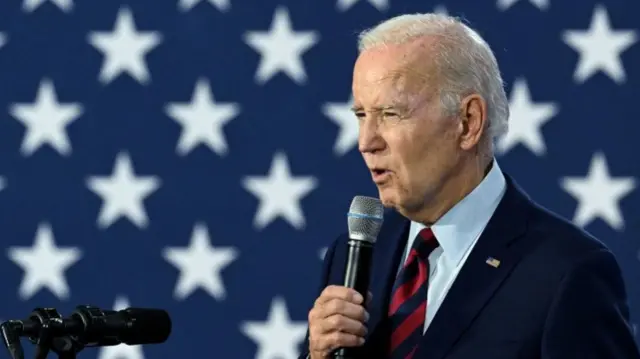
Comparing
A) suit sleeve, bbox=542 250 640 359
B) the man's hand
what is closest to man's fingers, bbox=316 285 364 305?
the man's hand

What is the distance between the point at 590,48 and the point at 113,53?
1233 millimetres

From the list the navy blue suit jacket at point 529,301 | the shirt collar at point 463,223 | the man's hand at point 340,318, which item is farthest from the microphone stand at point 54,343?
the shirt collar at point 463,223

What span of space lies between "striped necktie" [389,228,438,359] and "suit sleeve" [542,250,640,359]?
0.22m

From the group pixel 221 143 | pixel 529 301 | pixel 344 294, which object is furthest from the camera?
pixel 221 143

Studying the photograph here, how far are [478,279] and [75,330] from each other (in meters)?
0.63

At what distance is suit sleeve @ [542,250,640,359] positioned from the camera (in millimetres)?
A: 1707

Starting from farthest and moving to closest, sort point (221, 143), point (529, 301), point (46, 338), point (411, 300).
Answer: point (221, 143) → point (411, 300) → point (529, 301) → point (46, 338)

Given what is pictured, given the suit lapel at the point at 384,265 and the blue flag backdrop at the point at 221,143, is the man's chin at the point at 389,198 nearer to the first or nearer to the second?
the suit lapel at the point at 384,265

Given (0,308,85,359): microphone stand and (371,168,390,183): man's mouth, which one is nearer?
(0,308,85,359): microphone stand

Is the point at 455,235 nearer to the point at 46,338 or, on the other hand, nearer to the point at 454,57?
the point at 454,57

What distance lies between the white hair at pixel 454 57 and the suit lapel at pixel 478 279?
155mm

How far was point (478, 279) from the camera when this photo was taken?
183cm

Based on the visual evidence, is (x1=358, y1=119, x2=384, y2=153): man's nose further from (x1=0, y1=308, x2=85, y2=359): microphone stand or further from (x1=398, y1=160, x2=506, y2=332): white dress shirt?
(x1=0, y1=308, x2=85, y2=359): microphone stand

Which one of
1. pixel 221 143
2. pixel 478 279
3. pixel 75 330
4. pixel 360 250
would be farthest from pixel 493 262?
pixel 221 143
